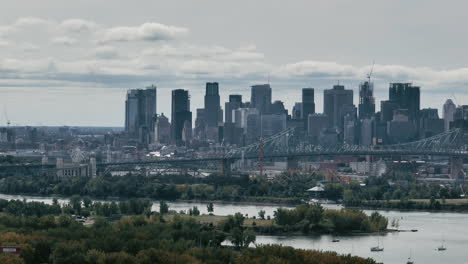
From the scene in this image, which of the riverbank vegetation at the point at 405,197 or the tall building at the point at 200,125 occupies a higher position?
the tall building at the point at 200,125

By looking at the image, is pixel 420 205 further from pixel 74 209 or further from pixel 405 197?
pixel 74 209

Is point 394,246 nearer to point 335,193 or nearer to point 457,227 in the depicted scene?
point 457,227

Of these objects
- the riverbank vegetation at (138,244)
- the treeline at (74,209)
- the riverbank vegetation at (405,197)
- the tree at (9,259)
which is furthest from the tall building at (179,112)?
the tree at (9,259)

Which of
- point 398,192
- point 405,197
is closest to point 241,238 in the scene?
point 405,197

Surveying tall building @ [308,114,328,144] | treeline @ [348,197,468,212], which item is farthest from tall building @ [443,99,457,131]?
treeline @ [348,197,468,212]

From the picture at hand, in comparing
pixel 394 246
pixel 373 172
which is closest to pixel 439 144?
pixel 373 172

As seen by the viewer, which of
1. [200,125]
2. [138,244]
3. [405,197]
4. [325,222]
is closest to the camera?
[138,244]

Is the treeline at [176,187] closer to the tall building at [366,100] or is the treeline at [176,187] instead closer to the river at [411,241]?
the river at [411,241]
